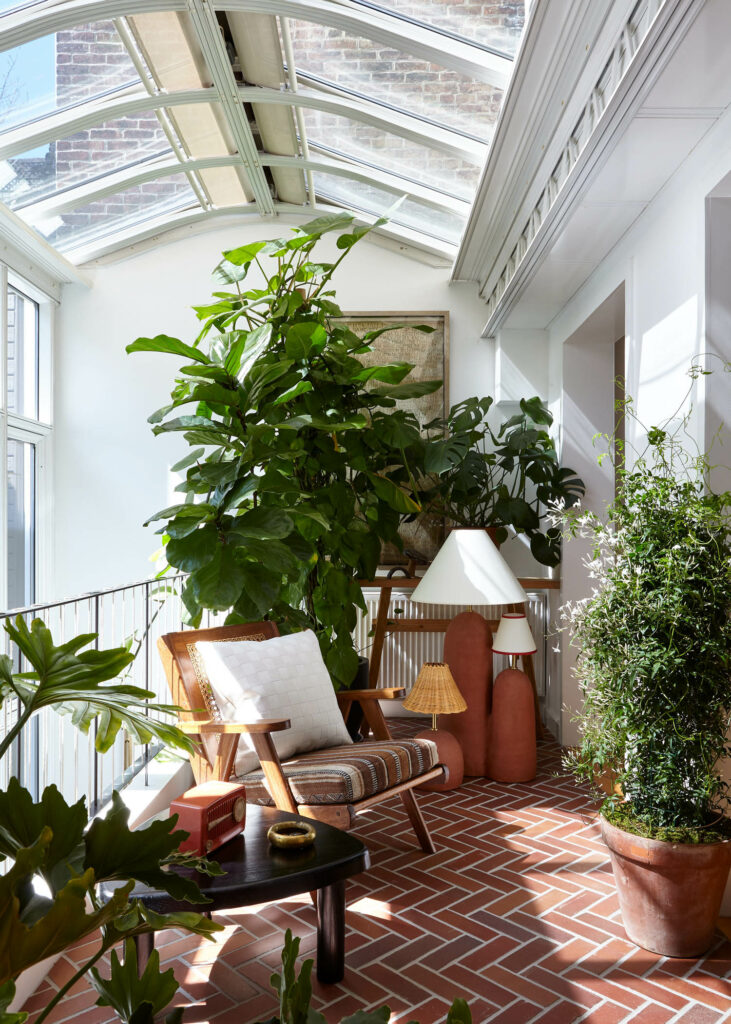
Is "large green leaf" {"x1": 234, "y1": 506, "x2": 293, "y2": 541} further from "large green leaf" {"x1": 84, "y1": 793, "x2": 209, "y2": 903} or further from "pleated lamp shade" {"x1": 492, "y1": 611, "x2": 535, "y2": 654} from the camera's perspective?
"large green leaf" {"x1": 84, "y1": 793, "x2": 209, "y2": 903}

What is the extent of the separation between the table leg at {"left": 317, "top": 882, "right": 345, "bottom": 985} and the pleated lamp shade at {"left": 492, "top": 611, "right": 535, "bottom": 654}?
82.6 inches

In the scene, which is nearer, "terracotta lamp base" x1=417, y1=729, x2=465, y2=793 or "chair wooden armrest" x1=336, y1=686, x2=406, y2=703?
"chair wooden armrest" x1=336, y1=686, x2=406, y2=703

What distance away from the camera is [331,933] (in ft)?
7.55

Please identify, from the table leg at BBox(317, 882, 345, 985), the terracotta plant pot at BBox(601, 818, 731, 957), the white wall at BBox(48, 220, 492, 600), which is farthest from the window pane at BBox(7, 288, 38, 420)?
the terracotta plant pot at BBox(601, 818, 731, 957)

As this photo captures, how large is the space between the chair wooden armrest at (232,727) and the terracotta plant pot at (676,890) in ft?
3.62

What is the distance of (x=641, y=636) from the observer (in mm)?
2490

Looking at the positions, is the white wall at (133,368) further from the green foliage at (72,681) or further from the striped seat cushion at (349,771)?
the green foliage at (72,681)

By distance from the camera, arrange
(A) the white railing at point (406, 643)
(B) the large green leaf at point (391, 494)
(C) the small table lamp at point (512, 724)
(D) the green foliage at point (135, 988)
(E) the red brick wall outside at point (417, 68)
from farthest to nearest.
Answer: (A) the white railing at point (406, 643) → (B) the large green leaf at point (391, 494) → (C) the small table lamp at point (512, 724) → (E) the red brick wall outside at point (417, 68) → (D) the green foliage at point (135, 988)

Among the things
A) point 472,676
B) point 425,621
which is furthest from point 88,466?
point 472,676

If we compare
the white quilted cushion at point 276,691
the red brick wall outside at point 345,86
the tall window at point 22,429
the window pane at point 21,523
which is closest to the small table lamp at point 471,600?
the white quilted cushion at point 276,691

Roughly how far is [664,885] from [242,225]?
4.90m

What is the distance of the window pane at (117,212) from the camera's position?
513 cm

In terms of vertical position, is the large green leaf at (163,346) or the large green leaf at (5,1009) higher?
the large green leaf at (163,346)

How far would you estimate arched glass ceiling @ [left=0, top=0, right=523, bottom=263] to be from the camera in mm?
3160
